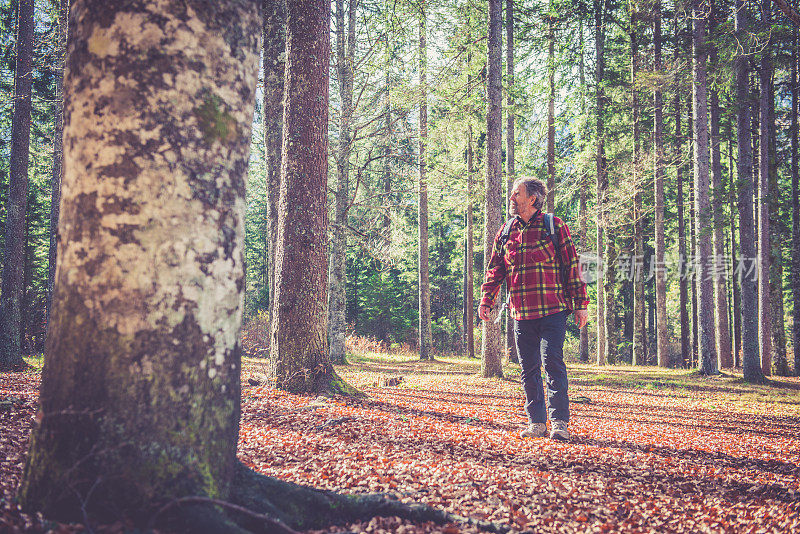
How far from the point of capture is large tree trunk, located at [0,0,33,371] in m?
9.34

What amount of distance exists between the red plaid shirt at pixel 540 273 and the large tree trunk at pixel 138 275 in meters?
3.06

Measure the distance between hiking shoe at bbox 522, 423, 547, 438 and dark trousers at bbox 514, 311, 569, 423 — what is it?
0.14 ft

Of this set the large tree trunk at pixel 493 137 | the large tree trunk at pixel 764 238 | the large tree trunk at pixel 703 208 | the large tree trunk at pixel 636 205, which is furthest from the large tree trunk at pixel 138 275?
the large tree trunk at pixel 764 238

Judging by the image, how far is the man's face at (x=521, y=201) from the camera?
4.36m

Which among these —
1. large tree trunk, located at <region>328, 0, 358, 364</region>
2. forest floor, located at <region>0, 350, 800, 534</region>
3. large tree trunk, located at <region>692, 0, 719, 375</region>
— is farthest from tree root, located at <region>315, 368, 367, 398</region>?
large tree trunk, located at <region>692, 0, 719, 375</region>

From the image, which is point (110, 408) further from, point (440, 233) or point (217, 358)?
point (440, 233)

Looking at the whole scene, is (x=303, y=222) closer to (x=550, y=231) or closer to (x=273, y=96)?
(x=550, y=231)

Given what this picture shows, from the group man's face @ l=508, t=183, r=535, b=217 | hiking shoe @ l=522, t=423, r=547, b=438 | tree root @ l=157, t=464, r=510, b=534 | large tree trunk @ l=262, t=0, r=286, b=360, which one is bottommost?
hiking shoe @ l=522, t=423, r=547, b=438

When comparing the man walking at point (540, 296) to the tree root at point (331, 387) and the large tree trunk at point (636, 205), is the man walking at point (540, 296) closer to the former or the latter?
the tree root at point (331, 387)

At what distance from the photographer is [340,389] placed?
5875 mm

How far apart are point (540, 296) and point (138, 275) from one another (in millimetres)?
3408

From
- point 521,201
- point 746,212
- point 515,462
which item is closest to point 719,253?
point 746,212

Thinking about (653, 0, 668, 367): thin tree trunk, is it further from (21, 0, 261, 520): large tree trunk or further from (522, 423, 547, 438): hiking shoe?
(21, 0, 261, 520): large tree trunk

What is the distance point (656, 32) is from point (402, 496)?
2087 centimetres
